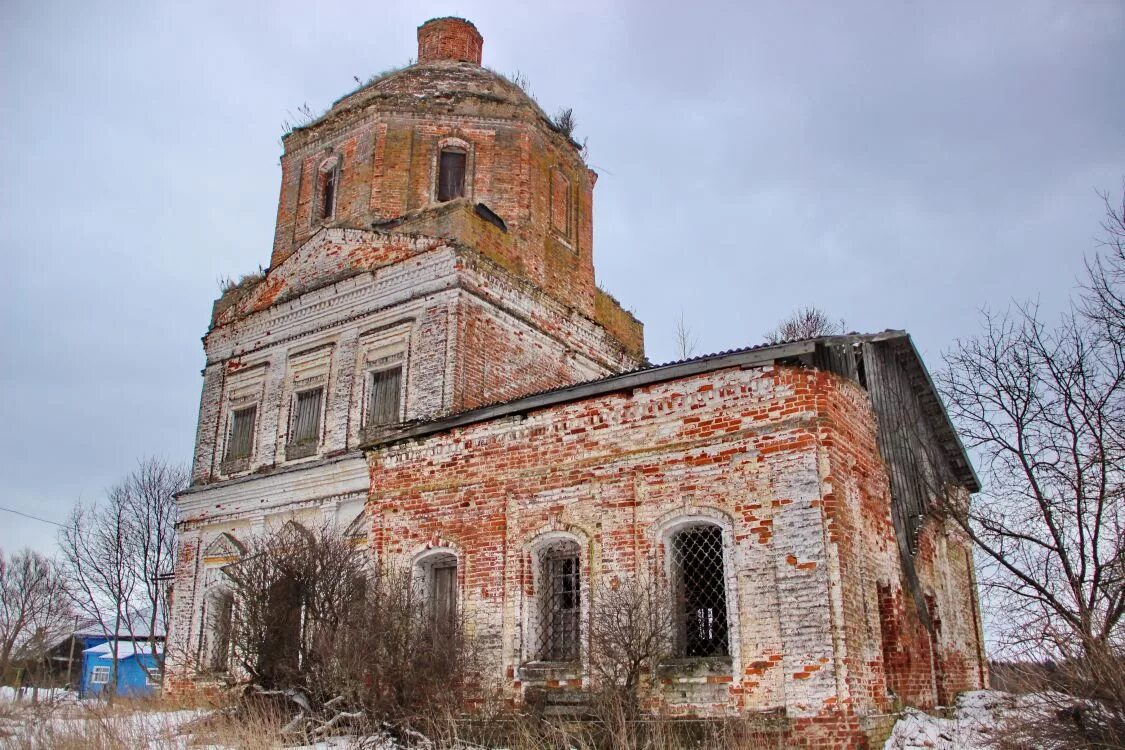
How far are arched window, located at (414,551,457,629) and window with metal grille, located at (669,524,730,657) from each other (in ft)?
11.1

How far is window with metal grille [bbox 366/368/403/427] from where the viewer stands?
688 inches

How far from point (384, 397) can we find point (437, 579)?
18.9 ft

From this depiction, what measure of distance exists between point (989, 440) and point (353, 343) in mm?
11915

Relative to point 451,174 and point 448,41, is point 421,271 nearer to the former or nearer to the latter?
point 451,174

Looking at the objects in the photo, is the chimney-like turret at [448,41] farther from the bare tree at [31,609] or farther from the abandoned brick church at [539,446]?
the bare tree at [31,609]

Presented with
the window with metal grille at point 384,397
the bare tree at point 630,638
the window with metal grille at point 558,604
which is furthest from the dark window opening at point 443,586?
the window with metal grille at point 384,397

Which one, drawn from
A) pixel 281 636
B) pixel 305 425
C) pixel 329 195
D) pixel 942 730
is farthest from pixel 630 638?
pixel 329 195

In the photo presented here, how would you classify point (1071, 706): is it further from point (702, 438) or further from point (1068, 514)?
point (1068, 514)

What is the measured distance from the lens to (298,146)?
22500 millimetres

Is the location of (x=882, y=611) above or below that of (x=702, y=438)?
below

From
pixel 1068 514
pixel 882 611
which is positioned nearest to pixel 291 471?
pixel 882 611

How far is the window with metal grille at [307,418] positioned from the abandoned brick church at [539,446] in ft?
0.16

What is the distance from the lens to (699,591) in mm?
10625

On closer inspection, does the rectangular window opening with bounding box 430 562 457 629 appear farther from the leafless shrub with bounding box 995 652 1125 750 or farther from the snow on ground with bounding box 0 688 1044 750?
the leafless shrub with bounding box 995 652 1125 750
